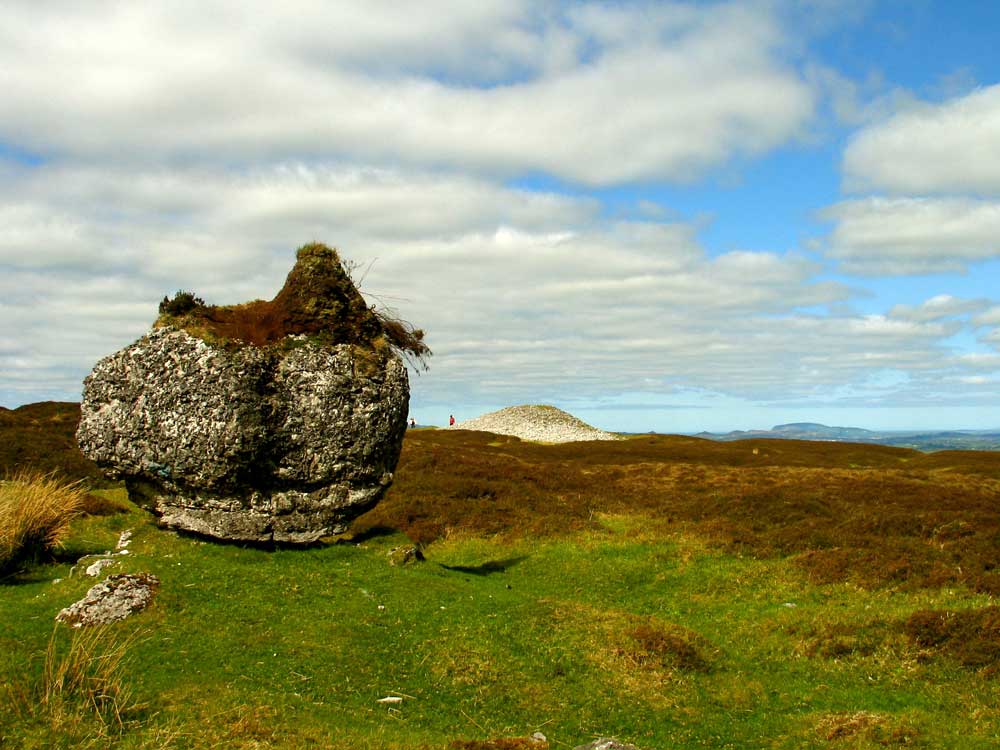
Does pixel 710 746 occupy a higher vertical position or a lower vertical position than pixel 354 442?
lower

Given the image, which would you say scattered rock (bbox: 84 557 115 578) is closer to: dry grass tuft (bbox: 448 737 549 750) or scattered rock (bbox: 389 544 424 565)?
scattered rock (bbox: 389 544 424 565)

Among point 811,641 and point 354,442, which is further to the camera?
point 354,442

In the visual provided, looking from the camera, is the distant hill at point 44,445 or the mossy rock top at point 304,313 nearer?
the mossy rock top at point 304,313

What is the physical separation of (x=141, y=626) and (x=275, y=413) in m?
7.27

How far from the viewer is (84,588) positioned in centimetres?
1722

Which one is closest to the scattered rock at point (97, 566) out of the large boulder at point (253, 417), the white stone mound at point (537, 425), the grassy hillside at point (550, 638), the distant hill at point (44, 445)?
the grassy hillside at point (550, 638)

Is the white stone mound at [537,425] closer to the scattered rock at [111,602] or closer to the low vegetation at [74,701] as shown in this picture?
the scattered rock at [111,602]

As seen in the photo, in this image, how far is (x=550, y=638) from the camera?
58.5 feet

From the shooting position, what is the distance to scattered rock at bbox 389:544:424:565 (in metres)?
22.1

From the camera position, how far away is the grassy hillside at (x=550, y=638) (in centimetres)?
1298

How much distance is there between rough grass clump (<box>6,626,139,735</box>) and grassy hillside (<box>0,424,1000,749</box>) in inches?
2.3

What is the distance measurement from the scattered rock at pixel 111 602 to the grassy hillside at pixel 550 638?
41 centimetres

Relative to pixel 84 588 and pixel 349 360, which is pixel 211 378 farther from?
pixel 84 588

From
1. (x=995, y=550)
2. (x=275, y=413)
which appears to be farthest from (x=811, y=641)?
(x=275, y=413)
